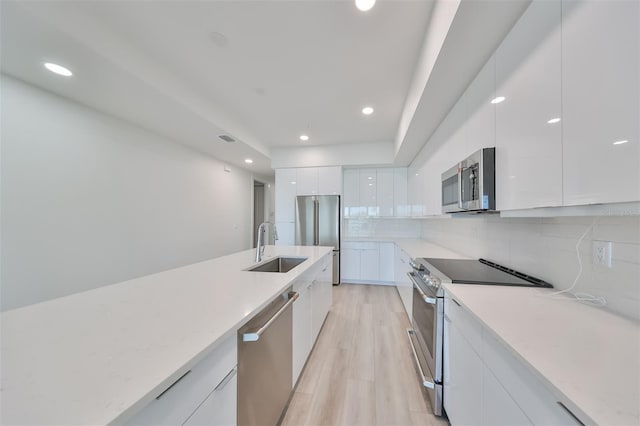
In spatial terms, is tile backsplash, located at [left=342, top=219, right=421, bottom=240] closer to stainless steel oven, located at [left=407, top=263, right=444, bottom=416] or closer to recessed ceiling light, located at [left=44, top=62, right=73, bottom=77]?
stainless steel oven, located at [left=407, top=263, right=444, bottom=416]

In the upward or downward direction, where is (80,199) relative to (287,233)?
upward

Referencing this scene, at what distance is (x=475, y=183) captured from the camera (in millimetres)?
1370

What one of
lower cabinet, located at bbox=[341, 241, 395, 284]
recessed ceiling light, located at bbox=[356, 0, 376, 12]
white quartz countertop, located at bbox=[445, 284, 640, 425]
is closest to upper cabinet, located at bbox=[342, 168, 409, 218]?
lower cabinet, located at bbox=[341, 241, 395, 284]

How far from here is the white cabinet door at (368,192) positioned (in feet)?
14.3

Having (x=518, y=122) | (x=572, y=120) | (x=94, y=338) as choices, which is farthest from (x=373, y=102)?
(x=94, y=338)

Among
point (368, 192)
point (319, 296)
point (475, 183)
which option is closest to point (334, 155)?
point (368, 192)

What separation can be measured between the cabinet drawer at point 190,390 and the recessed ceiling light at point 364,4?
78.1 inches

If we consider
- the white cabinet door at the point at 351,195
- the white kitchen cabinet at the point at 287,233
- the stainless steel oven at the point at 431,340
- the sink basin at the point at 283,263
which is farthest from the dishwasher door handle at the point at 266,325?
the white cabinet door at the point at 351,195

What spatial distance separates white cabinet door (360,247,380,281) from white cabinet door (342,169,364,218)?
2.54 ft

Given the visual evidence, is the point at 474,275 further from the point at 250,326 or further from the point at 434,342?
the point at 250,326

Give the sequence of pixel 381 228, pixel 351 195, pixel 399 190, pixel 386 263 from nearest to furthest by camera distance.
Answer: pixel 386 263
pixel 399 190
pixel 351 195
pixel 381 228

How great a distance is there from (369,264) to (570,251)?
3.17 m

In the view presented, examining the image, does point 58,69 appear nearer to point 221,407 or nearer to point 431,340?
point 221,407

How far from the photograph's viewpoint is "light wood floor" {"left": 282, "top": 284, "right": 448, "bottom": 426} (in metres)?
1.44
